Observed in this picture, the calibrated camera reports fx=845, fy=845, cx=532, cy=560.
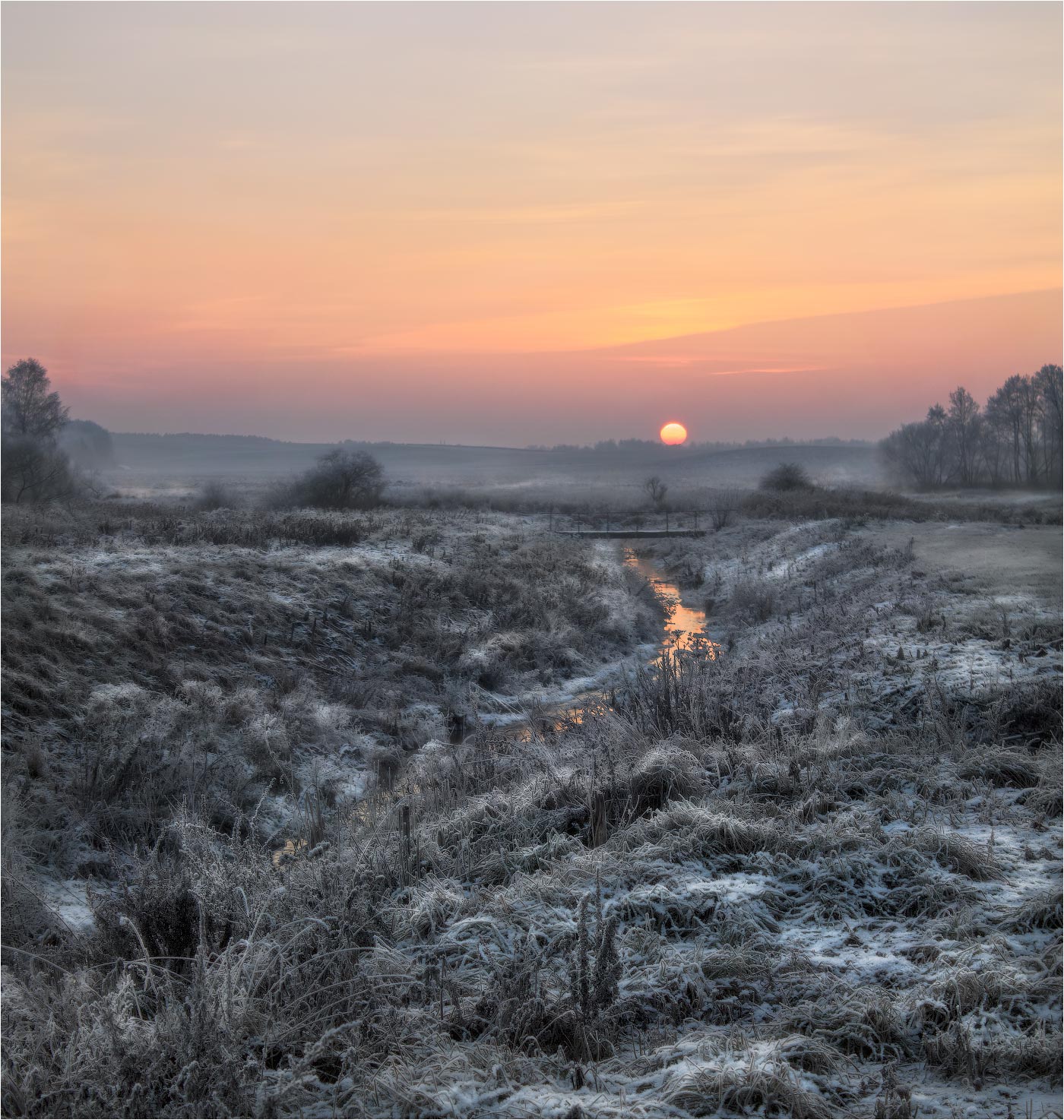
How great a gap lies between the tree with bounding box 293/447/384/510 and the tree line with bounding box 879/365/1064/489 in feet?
171

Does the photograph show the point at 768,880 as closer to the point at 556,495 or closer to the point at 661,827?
the point at 661,827

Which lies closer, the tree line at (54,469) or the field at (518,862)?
the field at (518,862)

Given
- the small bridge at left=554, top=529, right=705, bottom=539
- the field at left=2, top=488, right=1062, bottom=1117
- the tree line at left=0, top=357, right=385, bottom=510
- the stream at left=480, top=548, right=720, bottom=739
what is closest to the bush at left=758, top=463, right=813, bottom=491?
the small bridge at left=554, top=529, right=705, bottom=539

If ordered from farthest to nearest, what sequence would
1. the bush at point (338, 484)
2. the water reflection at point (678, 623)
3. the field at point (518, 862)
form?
the bush at point (338, 484) → the water reflection at point (678, 623) → the field at point (518, 862)

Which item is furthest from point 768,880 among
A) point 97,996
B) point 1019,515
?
point 1019,515

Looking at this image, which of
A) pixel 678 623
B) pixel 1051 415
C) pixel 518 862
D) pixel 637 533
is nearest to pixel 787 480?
pixel 637 533

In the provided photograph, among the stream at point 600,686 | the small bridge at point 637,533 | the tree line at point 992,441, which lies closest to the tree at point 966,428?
the tree line at point 992,441

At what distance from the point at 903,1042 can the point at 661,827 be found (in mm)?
2944

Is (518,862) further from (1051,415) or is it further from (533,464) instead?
(533,464)

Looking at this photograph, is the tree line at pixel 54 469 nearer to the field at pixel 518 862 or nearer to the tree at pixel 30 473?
the tree at pixel 30 473

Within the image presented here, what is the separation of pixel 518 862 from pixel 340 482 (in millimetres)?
37162

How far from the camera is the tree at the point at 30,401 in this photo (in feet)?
148

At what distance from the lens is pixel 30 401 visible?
46.2 meters

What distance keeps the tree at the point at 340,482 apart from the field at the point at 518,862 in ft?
77.9
